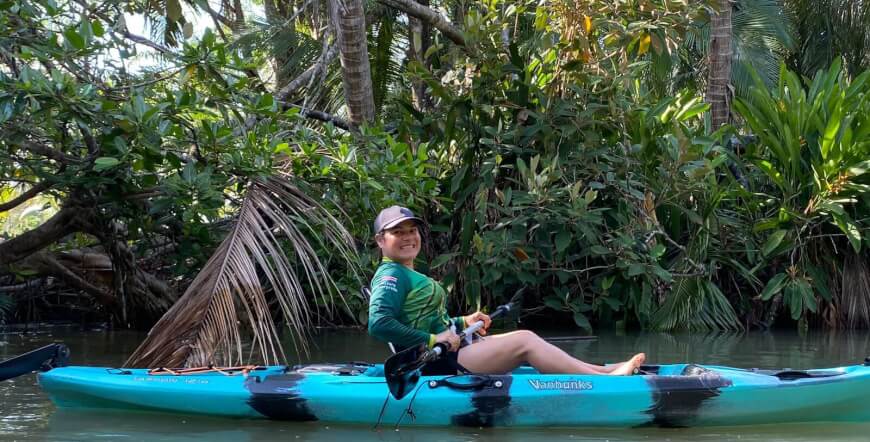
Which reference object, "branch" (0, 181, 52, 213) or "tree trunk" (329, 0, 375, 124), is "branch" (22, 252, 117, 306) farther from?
"tree trunk" (329, 0, 375, 124)

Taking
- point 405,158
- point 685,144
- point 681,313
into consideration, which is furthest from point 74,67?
point 681,313

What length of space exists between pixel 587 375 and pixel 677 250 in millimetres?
5394

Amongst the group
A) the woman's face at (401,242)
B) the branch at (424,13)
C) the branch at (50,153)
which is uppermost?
the branch at (424,13)

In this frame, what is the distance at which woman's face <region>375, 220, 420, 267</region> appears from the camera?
19.1ft

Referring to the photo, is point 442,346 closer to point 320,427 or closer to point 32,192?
point 320,427

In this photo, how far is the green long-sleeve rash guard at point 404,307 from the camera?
18.5 feet

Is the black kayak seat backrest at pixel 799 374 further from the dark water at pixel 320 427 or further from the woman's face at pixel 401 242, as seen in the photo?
the woman's face at pixel 401 242

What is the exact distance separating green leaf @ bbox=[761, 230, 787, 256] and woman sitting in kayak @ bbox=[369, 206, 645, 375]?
15.6 ft

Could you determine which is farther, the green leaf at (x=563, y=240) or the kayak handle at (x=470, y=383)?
the green leaf at (x=563, y=240)

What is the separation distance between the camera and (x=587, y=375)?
578cm

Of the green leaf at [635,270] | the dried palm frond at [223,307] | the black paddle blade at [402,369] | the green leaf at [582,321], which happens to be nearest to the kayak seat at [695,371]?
the black paddle blade at [402,369]

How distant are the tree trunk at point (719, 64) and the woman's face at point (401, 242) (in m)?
6.92

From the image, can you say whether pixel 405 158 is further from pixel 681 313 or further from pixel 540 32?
pixel 681 313

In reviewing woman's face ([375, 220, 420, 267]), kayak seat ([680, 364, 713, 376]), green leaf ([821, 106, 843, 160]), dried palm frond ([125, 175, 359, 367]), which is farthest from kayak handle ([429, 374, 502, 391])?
green leaf ([821, 106, 843, 160])
